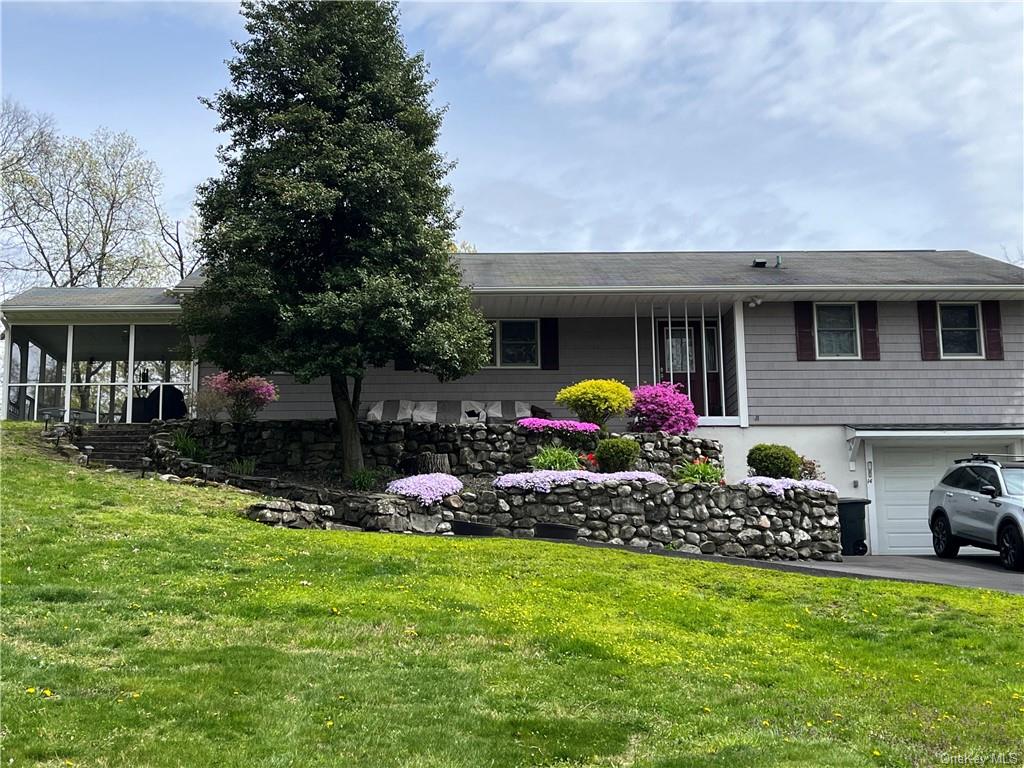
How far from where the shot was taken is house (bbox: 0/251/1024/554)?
1584cm

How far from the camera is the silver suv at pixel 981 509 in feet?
39.7

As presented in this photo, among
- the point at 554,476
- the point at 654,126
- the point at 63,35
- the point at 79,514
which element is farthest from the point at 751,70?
the point at 79,514

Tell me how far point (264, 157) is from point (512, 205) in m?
17.6

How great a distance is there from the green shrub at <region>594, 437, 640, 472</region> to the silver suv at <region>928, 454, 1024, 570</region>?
5.10m

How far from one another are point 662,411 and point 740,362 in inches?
91.3

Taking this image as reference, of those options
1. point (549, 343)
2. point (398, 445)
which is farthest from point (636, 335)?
point (398, 445)

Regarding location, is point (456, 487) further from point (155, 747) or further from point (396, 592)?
point (155, 747)

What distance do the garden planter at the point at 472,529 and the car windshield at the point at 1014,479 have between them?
24.5ft

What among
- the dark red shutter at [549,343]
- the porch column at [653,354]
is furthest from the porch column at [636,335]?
the dark red shutter at [549,343]

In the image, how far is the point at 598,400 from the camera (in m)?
14.5

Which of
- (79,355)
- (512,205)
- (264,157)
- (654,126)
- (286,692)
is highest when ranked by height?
(512,205)

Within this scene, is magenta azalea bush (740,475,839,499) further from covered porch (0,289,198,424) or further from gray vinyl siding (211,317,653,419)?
covered porch (0,289,198,424)

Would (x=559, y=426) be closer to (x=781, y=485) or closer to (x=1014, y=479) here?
(x=781, y=485)

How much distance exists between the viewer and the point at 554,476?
12664mm
